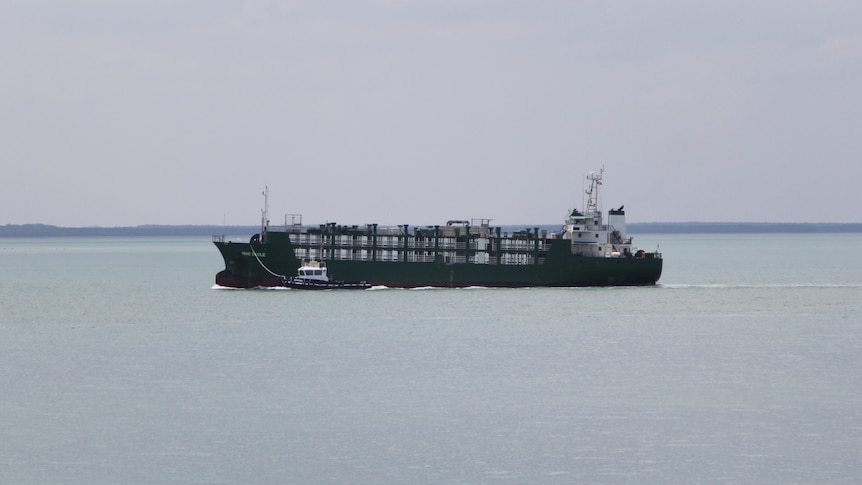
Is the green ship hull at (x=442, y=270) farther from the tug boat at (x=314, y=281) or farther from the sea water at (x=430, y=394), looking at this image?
the sea water at (x=430, y=394)

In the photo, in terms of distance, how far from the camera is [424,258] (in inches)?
4373

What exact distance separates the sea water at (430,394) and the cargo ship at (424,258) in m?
9.22

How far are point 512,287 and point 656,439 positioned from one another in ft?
231

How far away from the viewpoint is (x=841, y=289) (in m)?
130

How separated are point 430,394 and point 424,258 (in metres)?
57.7

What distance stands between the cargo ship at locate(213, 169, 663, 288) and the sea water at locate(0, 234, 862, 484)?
922 centimetres

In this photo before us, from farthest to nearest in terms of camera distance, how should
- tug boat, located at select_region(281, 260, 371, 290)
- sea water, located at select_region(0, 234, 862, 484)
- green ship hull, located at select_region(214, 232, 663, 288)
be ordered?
1. green ship hull, located at select_region(214, 232, 663, 288)
2. tug boat, located at select_region(281, 260, 371, 290)
3. sea water, located at select_region(0, 234, 862, 484)

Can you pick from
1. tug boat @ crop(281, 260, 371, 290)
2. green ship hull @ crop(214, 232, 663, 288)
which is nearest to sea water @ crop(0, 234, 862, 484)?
tug boat @ crop(281, 260, 371, 290)

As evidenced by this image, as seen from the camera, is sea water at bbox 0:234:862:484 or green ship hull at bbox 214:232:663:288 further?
green ship hull at bbox 214:232:663:288

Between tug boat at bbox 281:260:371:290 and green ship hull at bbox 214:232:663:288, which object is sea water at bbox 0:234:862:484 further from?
green ship hull at bbox 214:232:663:288

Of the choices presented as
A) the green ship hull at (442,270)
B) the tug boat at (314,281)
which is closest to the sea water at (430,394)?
the tug boat at (314,281)

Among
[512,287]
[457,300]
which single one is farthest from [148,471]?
[512,287]

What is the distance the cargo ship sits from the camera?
4296 inches

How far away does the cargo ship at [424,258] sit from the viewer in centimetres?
10912
